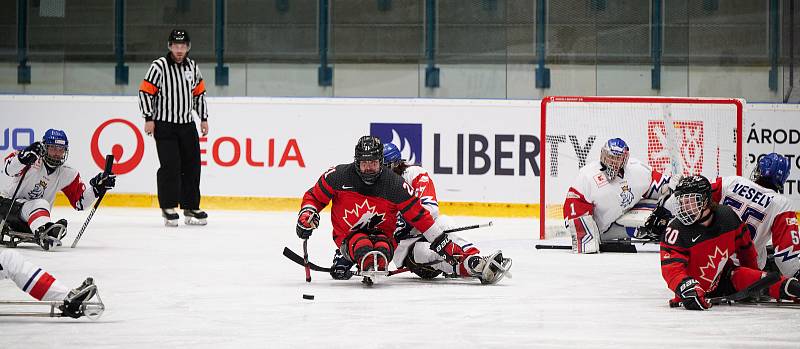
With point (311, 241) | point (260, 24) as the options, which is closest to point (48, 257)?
Result: point (311, 241)

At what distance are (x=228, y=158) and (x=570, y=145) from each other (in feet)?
10.4

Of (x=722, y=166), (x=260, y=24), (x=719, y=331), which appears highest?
(x=260, y=24)

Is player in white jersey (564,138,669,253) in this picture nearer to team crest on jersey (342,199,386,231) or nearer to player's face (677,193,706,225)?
team crest on jersey (342,199,386,231)

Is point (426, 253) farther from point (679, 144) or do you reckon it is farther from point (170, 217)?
point (170, 217)

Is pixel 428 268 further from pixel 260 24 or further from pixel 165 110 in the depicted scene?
pixel 260 24

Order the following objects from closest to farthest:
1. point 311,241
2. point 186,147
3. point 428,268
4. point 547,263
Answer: point 428,268 → point 547,263 → point 311,241 → point 186,147

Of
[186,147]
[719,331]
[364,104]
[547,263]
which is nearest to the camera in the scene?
[719,331]

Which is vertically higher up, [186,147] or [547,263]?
[186,147]

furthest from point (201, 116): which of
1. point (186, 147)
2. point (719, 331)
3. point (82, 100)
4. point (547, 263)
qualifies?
point (719, 331)

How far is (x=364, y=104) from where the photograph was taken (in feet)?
35.6

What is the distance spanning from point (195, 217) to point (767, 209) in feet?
17.2

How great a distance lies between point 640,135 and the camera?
9359 millimetres

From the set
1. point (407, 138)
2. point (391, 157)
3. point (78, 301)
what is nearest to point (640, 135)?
point (407, 138)

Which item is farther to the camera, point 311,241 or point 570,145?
point 570,145
